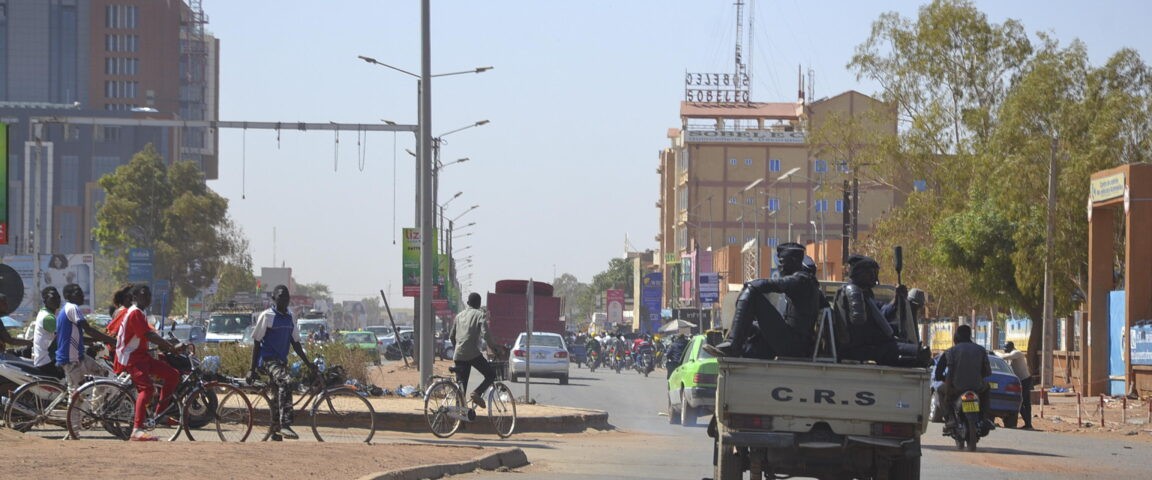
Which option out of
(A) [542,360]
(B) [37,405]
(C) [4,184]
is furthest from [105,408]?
(A) [542,360]

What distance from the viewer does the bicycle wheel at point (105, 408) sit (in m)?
15.8

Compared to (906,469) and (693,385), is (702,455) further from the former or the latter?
(906,469)

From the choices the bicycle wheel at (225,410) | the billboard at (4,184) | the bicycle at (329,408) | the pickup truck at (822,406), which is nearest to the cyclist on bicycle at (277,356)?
the bicycle at (329,408)

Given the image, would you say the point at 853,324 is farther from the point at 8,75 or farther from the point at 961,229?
the point at 8,75

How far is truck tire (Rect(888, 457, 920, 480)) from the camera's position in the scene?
11.6 m

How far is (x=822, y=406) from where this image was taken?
442 inches

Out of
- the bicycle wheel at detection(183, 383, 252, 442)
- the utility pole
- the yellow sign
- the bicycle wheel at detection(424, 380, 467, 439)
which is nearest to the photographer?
the bicycle wheel at detection(183, 383, 252, 442)

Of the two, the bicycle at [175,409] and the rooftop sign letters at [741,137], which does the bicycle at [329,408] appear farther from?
the rooftop sign letters at [741,137]

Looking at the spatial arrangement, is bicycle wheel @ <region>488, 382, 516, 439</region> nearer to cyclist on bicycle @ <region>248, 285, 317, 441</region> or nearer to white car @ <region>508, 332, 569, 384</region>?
cyclist on bicycle @ <region>248, 285, 317, 441</region>

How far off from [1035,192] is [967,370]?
27146 millimetres

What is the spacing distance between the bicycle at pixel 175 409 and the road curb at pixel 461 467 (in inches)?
105

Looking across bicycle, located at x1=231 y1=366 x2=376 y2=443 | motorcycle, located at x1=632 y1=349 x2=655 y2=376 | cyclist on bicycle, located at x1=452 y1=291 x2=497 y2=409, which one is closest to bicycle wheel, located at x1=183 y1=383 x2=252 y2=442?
bicycle, located at x1=231 y1=366 x2=376 y2=443

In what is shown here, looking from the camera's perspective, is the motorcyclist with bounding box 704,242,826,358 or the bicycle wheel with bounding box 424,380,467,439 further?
the bicycle wheel with bounding box 424,380,467,439

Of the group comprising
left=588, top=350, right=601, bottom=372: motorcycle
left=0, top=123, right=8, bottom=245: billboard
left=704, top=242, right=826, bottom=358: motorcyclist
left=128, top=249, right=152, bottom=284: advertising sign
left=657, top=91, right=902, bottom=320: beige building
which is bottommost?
left=588, top=350, right=601, bottom=372: motorcycle
